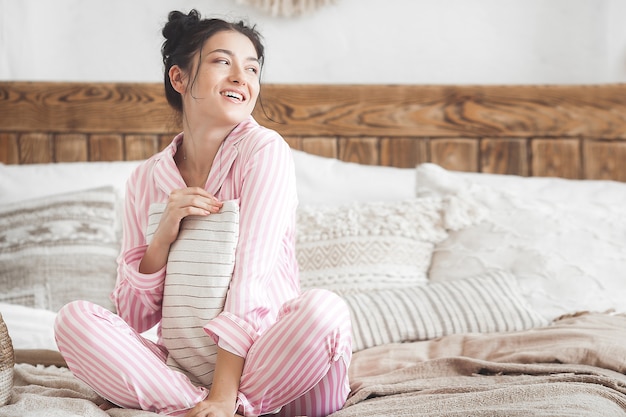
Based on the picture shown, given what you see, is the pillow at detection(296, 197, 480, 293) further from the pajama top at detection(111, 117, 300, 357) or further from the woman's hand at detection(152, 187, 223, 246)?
the woman's hand at detection(152, 187, 223, 246)

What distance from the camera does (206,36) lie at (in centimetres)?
137

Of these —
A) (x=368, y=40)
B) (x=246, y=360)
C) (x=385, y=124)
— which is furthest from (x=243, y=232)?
(x=368, y=40)

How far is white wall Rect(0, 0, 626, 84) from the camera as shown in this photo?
8.16 feet

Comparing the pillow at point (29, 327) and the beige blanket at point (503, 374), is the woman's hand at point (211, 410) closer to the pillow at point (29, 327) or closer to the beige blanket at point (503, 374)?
the beige blanket at point (503, 374)

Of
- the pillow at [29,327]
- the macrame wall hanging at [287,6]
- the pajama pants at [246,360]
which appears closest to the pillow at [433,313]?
the pajama pants at [246,360]

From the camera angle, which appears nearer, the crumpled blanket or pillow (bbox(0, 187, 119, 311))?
the crumpled blanket

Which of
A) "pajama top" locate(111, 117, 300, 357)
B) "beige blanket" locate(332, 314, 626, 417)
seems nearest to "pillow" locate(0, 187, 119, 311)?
"pajama top" locate(111, 117, 300, 357)

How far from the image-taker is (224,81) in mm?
1339

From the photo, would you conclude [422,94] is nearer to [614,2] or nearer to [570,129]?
[570,129]

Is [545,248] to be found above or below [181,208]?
below

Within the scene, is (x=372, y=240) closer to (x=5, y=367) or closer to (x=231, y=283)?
(x=231, y=283)

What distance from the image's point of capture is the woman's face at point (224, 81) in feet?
4.39

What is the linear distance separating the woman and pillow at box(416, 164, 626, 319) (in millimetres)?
649

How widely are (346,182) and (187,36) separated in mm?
890
